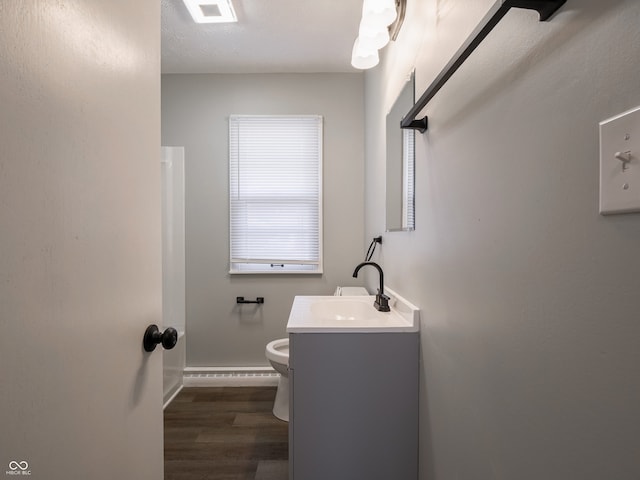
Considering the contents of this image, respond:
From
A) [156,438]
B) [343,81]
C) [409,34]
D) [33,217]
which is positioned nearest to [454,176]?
[409,34]

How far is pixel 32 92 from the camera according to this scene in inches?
16.3

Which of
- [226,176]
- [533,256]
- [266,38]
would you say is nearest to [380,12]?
[266,38]

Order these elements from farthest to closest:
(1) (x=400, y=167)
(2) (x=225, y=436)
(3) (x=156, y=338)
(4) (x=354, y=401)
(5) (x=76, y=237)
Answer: (2) (x=225, y=436)
(1) (x=400, y=167)
(4) (x=354, y=401)
(3) (x=156, y=338)
(5) (x=76, y=237)

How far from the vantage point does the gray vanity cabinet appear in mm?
1178

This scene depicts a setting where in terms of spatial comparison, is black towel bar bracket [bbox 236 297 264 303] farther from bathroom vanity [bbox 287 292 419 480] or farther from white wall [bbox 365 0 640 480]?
white wall [bbox 365 0 640 480]

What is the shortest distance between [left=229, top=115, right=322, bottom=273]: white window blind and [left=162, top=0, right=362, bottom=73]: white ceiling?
1.39 ft

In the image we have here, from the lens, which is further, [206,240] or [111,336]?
[206,240]

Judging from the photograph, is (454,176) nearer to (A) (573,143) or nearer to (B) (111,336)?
(A) (573,143)

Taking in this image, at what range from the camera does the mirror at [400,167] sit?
1.26m

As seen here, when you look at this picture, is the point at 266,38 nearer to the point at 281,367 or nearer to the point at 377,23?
the point at 377,23

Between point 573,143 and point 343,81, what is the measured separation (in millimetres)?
2488

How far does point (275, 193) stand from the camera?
261 centimetres

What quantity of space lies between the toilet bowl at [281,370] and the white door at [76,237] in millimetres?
1177

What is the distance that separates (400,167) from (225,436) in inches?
74.8
